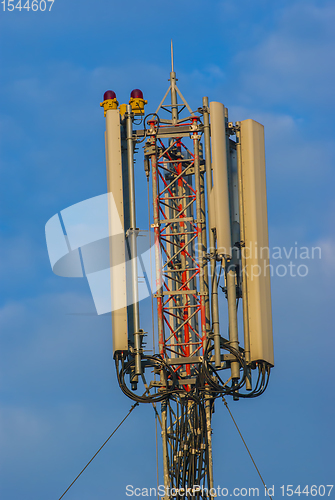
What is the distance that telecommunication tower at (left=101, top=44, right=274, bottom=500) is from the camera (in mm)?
33406

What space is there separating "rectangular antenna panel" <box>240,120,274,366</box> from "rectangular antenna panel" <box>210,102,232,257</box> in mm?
891

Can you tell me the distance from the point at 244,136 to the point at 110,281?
6092 mm

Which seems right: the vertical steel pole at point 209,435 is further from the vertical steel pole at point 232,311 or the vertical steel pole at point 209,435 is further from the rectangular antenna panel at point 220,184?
the rectangular antenna panel at point 220,184

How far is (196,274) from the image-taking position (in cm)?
3428

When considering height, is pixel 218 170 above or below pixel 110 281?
above

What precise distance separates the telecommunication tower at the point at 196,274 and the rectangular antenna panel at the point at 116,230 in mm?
30

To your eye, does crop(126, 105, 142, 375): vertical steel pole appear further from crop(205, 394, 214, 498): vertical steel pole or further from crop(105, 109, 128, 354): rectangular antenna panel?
crop(205, 394, 214, 498): vertical steel pole

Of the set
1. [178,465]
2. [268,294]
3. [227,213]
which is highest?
[227,213]

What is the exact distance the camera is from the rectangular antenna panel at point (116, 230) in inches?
1328

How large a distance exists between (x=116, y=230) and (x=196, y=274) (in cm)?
280

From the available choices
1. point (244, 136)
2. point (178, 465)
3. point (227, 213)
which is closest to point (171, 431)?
point (178, 465)

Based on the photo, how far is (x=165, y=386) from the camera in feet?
110

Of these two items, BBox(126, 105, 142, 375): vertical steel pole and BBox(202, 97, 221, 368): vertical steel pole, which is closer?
BBox(202, 97, 221, 368): vertical steel pole

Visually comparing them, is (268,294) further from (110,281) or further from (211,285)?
(110,281)
